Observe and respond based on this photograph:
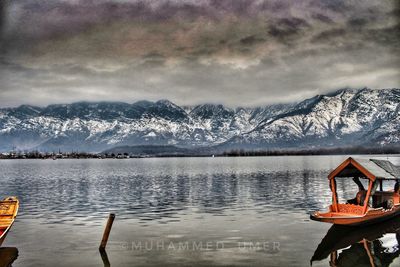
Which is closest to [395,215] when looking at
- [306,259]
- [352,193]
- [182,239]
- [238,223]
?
[238,223]

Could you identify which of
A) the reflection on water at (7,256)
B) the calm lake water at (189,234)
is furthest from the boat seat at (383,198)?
the reflection on water at (7,256)

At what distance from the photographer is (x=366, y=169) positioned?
48125 mm

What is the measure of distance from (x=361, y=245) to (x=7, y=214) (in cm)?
3441

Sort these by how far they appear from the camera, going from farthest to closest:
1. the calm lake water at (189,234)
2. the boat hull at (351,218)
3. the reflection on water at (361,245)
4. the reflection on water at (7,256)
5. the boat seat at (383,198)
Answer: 1. the boat seat at (383,198)
2. the boat hull at (351,218)
3. the reflection on water at (361,245)
4. the calm lake water at (189,234)
5. the reflection on water at (7,256)

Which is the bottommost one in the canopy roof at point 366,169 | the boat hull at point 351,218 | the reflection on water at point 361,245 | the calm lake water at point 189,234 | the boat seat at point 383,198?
the reflection on water at point 361,245

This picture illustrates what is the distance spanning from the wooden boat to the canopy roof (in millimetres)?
33267

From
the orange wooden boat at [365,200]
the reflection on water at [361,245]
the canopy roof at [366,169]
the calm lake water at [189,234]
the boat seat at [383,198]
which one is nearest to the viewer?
the calm lake water at [189,234]

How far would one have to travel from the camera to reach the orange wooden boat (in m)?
46.6

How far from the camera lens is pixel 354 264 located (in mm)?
35688

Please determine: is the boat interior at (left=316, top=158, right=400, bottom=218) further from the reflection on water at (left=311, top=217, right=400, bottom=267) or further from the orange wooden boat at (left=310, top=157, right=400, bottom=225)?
the reflection on water at (left=311, top=217, right=400, bottom=267)

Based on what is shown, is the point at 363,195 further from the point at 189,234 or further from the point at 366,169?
the point at 189,234

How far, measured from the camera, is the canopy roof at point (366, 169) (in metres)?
48.2

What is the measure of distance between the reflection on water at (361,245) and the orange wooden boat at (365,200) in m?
1.10

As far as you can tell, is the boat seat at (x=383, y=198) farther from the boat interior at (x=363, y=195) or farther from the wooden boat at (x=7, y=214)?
the wooden boat at (x=7, y=214)
